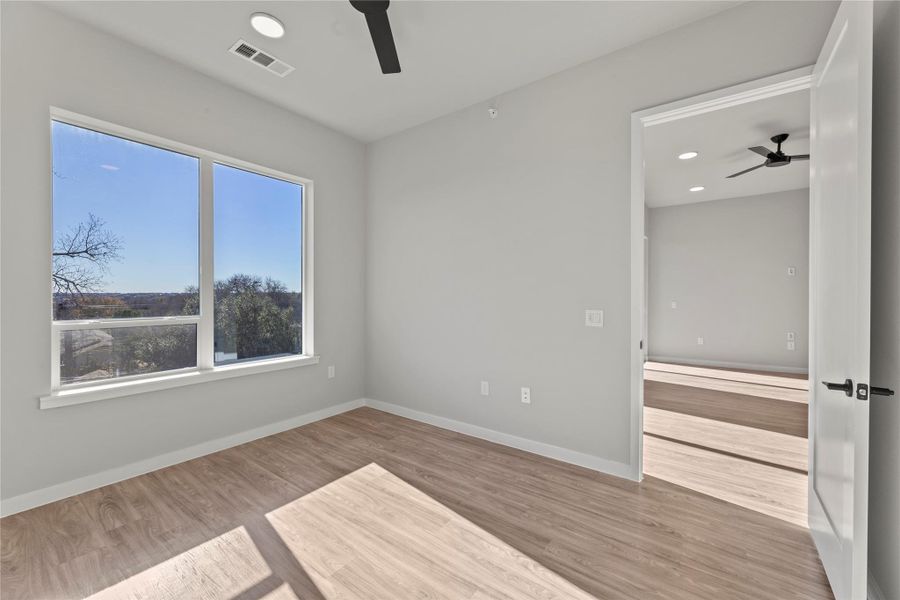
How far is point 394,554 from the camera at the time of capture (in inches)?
70.9

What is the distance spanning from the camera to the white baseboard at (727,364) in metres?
6.03

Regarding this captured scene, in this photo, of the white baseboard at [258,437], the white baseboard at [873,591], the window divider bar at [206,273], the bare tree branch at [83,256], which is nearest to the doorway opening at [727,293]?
the white baseboard at [258,437]

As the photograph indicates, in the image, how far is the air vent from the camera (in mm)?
2537

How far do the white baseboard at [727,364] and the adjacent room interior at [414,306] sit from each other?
2.81 m

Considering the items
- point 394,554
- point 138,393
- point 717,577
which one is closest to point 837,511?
point 717,577

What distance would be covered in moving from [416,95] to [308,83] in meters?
0.86

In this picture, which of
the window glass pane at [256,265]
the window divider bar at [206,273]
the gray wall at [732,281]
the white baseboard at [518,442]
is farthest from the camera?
the gray wall at [732,281]

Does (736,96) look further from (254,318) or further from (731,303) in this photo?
(731,303)

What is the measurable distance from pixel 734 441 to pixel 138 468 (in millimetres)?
4527

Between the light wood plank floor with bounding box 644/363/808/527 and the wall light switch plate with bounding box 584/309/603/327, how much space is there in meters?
1.08

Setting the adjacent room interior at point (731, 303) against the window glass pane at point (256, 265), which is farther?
the window glass pane at point (256, 265)

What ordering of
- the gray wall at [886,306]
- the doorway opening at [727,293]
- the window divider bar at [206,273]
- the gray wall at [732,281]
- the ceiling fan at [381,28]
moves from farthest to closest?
the gray wall at [732,281]
the window divider bar at [206,273]
the doorway opening at [727,293]
the ceiling fan at [381,28]
the gray wall at [886,306]

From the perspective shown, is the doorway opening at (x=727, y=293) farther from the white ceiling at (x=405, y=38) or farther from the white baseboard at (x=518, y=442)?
the white ceiling at (x=405, y=38)

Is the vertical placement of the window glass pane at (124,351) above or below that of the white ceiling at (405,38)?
below
